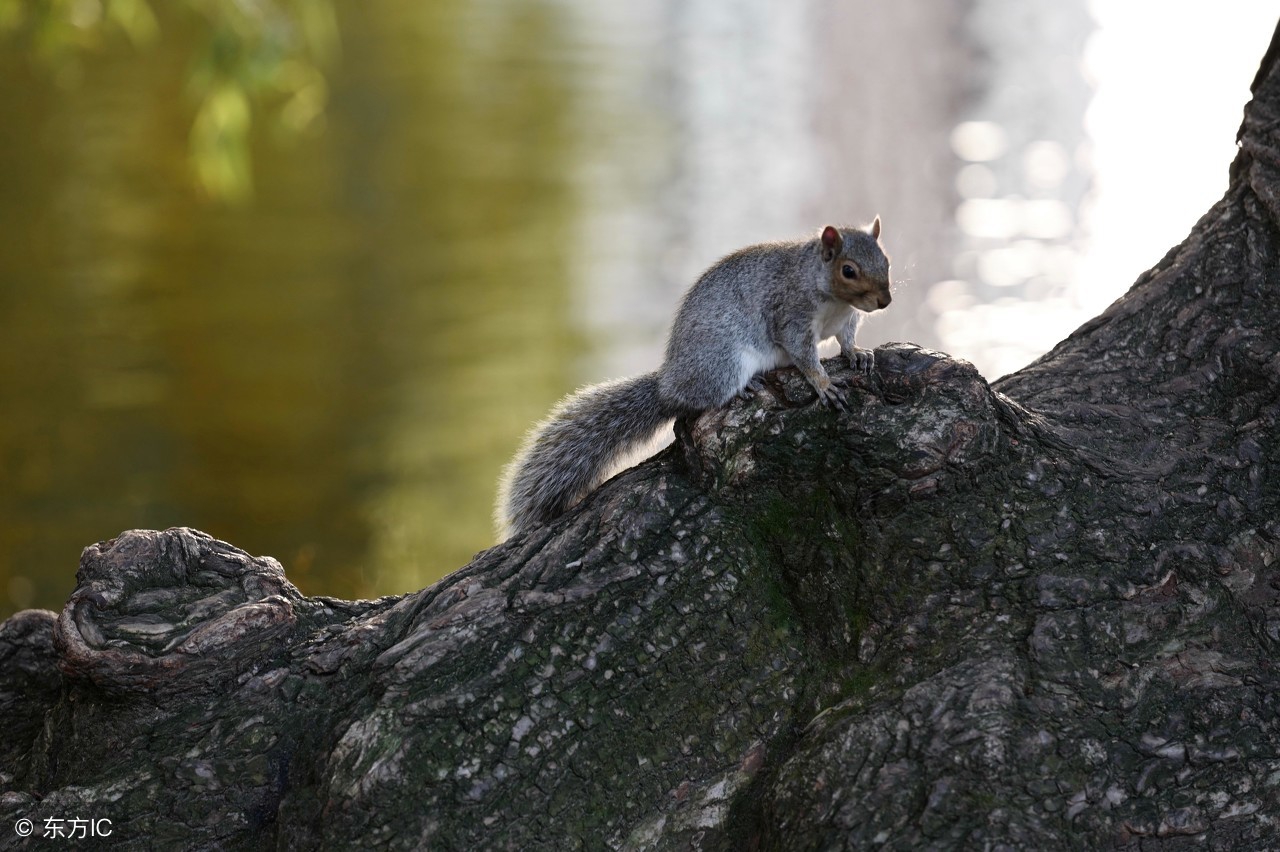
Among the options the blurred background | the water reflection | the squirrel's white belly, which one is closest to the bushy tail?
the squirrel's white belly

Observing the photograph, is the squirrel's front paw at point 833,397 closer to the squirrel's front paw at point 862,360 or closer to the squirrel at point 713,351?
the squirrel's front paw at point 862,360

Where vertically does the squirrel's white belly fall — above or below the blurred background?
below

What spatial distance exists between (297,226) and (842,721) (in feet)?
28.4

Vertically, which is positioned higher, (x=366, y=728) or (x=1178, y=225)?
(x=1178, y=225)

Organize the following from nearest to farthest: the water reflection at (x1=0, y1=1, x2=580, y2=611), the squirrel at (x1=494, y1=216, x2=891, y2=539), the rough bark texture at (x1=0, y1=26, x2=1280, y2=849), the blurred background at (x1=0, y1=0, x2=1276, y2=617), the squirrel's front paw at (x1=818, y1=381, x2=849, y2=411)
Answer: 1. the rough bark texture at (x1=0, y1=26, x2=1280, y2=849)
2. the squirrel's front paw at (x1=818, y1=381, x2=849, y2=411)
3. the squirrel at (x1=494, y1=216, x2=891, y2=539)
4. the water reflection at (x1=0, y1=1, x2=580, y2=611)
5. the blurred background at (x1=0, y1=0, x2=1276, y2=617)

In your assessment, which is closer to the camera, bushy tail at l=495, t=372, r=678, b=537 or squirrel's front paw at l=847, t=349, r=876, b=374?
squirrel's front paw at l=847, t=349, r=876, b=374

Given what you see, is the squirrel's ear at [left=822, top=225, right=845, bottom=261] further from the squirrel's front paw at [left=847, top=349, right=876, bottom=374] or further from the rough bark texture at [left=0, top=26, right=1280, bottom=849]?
the rough bark texture at [left=0, top=26, right=1280, bottom=849]

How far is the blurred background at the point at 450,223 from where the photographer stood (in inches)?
291

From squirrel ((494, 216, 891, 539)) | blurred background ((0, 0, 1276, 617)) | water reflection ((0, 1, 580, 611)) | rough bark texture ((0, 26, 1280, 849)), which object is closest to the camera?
rough bark texture ((0, 26, 1280, 849))

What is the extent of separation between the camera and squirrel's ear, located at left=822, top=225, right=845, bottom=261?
2.80 meters

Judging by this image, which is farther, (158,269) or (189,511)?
(158,269)

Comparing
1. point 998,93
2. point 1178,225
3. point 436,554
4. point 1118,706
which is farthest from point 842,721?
point 998,93

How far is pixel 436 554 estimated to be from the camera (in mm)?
6699

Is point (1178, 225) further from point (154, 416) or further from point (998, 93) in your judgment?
point (154, 416)
